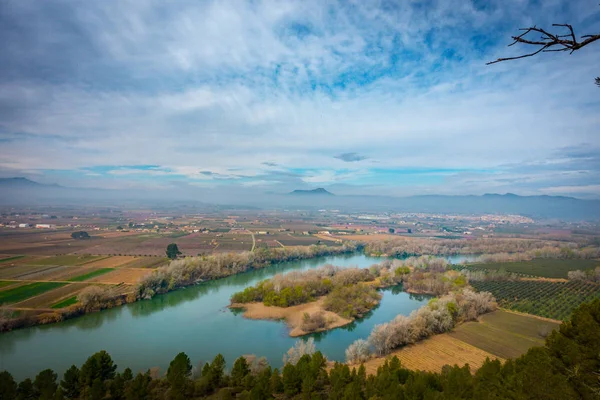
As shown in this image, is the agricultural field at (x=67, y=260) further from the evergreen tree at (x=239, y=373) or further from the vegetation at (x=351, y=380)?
the evergreen tree at (x=239, y=373)

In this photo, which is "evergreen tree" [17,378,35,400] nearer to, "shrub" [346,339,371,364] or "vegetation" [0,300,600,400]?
"vegetation" [0,300,600,400]

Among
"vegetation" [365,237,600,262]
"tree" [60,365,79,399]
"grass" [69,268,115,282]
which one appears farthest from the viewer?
"vegetation" [365,237,600,262]

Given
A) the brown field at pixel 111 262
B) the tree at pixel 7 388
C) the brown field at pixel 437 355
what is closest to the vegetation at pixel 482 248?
the brown field at pixel 437 355

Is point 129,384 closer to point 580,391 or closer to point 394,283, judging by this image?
point 580,391

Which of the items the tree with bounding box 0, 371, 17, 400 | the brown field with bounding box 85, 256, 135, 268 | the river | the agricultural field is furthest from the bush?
the agricultural field

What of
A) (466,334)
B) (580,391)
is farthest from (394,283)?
(580,391)

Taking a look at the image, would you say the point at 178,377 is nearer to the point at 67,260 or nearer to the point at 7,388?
the point at 7,388
